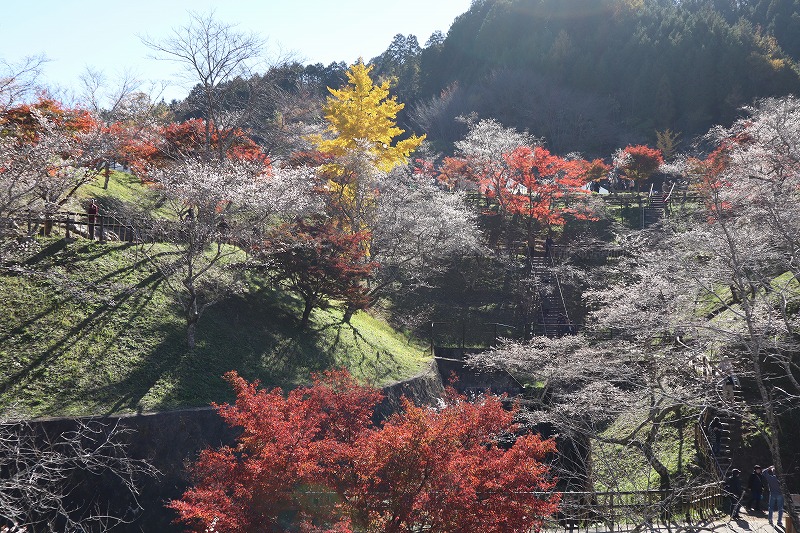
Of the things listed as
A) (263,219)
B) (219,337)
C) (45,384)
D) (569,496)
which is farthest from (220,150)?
(569,496)

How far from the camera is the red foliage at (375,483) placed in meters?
9.66

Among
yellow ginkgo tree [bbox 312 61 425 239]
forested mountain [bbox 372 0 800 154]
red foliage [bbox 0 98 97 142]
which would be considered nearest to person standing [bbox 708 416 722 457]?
yellow ginkgo tree [bbox 312 61 425 239]

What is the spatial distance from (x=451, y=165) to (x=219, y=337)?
24.2m

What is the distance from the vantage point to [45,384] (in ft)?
45.1

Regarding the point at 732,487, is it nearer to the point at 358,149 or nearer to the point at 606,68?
the point at 358,149

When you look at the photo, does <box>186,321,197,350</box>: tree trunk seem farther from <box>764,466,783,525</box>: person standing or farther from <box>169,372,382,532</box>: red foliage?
<box>764,466,783,525</box>: person standing

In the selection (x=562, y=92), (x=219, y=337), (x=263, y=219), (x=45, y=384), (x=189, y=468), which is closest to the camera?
(x=189, y=468)

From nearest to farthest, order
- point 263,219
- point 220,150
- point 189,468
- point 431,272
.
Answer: point 189,468 < point 263,219 < point 220,150 < point 431,272

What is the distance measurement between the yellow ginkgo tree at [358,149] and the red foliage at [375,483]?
48.4 ft

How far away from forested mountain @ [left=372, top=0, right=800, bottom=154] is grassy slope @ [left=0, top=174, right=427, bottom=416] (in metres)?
39.7

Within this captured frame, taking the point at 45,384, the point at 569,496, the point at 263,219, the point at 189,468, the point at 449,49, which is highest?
the point at 449,49

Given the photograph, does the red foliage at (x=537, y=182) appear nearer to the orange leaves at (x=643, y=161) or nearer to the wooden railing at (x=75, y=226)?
the orange leaves at (x=643, y=161)

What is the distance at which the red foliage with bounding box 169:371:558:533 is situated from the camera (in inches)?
380

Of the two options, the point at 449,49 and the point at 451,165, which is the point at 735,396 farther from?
the point at 449,49
